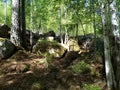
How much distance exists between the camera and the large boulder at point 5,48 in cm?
1117

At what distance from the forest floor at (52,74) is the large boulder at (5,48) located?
0.37 meters

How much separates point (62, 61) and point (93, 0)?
11.4 ft

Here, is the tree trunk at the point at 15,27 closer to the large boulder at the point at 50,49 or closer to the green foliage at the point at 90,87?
the large boulder at the point at 50,49

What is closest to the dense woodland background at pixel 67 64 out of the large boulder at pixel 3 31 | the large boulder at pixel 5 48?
the large boulder at pixel 5 48

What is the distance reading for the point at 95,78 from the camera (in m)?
10.2

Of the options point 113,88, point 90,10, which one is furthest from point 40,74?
point 90,10

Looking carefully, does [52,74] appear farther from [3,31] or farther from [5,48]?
[3,31]

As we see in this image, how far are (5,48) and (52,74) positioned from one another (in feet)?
9.50

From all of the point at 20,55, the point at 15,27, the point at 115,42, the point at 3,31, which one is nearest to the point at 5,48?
the point at 20,55

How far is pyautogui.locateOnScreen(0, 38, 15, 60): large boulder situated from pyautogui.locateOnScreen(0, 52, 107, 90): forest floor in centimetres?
37

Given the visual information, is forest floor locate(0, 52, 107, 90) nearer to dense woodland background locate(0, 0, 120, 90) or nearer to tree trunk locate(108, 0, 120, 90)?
dense woodland background locate(0, 0, 120, 90)

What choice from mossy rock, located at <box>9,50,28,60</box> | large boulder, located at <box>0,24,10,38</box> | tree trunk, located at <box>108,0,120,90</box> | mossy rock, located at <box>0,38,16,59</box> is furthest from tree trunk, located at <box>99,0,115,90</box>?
large boulder, located at <box>0,24,10,38</box>

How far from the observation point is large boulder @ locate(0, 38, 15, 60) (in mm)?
11168

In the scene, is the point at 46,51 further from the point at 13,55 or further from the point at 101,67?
the point at 101,67
